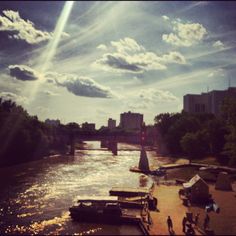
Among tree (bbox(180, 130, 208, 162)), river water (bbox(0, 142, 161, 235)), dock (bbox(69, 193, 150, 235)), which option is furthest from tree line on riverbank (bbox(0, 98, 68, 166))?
dock (bbox(69, 193, 150, 235))

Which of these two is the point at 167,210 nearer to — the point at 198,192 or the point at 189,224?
the point at 198,192

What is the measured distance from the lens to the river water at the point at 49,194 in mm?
57969

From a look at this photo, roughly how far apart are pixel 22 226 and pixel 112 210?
14.9 metres

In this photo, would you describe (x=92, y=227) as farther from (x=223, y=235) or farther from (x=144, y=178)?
(x=144, y=178)

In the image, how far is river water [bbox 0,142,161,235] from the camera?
5797 centimetres

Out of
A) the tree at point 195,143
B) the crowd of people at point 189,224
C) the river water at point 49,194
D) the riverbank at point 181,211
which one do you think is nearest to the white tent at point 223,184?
the riverbank at point 181,211

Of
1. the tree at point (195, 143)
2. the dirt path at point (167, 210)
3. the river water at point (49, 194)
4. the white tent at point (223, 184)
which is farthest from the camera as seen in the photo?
the tree at point (195, 143)

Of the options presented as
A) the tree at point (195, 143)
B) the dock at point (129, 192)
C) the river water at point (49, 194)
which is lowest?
the river water at point (49, 194)

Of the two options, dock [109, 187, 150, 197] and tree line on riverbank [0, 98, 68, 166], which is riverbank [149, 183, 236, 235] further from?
tree line on riverbank [0, 98, 68, 166]

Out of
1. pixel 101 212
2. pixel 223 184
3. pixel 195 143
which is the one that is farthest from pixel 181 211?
pixel 195 143

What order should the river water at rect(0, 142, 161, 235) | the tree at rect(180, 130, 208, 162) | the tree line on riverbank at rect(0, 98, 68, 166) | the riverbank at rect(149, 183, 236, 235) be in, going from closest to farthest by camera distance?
the riverbank at rect(149, 183, 236, 235), the river water at rect(0, 142, 161, 235), the tree line on riverbank at rect(0, 98, 68, 166), the tree at rect(180, 130, 208, 162)

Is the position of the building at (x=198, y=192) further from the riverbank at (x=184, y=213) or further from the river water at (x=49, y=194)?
the river water at (x=49, y=194)

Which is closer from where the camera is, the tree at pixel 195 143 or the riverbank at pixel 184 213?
the riverbank at pixel 184 213

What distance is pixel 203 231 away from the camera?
50.3 meters
